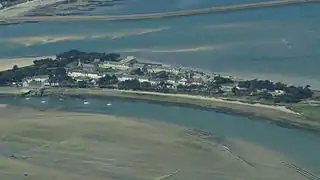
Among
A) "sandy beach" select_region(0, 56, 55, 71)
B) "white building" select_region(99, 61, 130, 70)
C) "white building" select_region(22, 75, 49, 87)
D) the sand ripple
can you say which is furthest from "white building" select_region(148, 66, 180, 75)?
the sand ripple

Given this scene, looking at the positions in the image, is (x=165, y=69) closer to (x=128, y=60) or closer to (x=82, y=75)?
(x=128, y=60)

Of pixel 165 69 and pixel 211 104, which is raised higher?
pixel 165 69

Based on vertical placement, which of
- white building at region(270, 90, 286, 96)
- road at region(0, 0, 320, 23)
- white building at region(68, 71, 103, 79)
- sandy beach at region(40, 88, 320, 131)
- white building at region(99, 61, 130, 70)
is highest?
road at region(0, 0, 320, 23)

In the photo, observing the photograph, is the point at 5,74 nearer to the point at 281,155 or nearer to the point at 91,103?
the point at 91,103

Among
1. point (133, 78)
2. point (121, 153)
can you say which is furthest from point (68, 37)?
point (121, 153)

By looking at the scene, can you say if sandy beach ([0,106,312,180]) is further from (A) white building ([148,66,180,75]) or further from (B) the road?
(B) the road

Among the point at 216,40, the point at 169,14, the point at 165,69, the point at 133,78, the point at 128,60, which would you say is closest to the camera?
the point at 133,78

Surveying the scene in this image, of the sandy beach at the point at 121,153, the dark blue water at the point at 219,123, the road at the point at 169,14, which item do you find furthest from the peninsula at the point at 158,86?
the road at the point at 169,14
